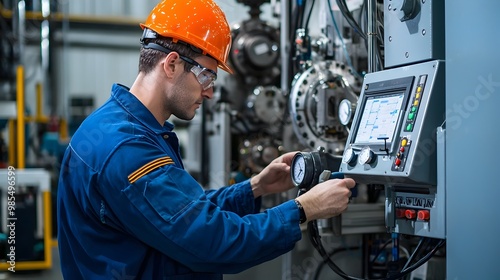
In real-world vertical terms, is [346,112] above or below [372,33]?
below

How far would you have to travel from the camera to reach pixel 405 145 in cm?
178

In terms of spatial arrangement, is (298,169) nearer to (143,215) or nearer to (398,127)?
(398,127)

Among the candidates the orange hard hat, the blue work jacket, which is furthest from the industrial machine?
the orange hard hat

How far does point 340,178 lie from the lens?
1970 millimetres

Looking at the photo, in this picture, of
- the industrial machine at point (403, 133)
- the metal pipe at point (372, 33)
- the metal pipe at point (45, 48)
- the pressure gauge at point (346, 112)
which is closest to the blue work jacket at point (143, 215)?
the industrial machine at point (403, 133)

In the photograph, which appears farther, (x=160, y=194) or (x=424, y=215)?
(x=424, y=215)

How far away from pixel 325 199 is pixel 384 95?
1.46 ft

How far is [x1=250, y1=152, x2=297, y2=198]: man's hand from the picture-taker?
Answer: 7.11 feet

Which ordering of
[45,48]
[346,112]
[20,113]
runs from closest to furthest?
[346,112] < [20,113] < [45,48]

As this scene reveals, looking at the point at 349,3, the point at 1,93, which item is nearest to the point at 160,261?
the point at 349,3

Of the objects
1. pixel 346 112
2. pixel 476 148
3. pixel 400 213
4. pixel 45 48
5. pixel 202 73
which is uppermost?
pixel 45 48

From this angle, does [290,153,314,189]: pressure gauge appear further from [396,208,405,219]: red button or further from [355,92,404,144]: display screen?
[396,208,405,219]: red button

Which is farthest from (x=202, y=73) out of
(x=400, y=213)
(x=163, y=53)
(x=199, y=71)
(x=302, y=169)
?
(x=400, y=213)

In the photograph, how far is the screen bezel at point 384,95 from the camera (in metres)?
1.83
